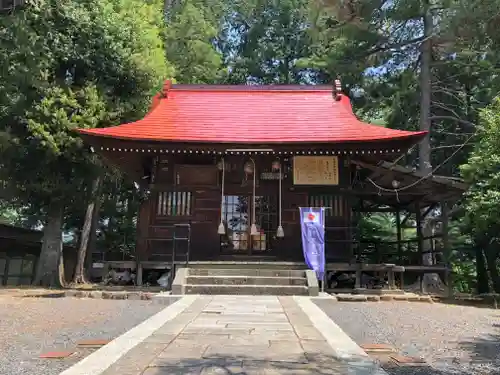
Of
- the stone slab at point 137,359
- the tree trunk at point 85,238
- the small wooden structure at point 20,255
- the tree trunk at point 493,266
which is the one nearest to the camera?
the stone slab at point 137,359

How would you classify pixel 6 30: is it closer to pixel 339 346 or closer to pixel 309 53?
pixel 339 346

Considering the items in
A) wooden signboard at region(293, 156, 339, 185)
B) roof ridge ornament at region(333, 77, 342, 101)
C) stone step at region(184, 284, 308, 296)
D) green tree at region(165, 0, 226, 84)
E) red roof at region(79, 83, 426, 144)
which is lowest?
stone step at region(184, 284, 308, 296)

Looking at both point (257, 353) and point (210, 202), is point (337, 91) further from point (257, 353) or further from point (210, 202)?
point (257, 353)

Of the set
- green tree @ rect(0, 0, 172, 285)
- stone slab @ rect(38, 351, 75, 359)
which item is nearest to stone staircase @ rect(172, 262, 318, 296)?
stone slab @ rect(38, 351, 75, 359)

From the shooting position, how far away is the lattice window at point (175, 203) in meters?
12.1

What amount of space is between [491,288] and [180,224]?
32.4ft

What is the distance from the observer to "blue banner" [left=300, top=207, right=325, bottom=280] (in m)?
10.3

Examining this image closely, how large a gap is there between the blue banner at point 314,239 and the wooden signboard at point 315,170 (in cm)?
151

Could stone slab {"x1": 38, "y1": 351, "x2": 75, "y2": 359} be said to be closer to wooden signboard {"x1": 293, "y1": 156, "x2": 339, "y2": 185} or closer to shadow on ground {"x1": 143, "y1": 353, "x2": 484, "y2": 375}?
shadow on ground {"x1": 143, "y1": 353, "x2": 484, "y2": 375}

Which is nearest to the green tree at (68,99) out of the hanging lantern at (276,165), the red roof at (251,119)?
the red roof at (251,119)

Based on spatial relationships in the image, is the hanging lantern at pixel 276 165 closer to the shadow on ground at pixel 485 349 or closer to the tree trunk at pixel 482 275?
the shadow on ground at pixel 485 349

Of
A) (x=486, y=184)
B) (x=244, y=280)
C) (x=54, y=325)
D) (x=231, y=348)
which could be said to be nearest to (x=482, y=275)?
(x=486, y=184)

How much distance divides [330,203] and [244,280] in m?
3.41

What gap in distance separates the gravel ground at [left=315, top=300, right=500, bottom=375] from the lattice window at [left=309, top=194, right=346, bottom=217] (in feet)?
11.1
